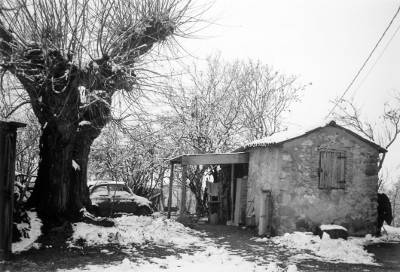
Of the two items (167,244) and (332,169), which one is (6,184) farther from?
(332,169)

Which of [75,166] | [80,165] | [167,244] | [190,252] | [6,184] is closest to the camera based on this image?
[6,184]

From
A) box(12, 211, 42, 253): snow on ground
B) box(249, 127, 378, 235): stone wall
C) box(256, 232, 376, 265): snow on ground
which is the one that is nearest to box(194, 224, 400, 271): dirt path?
box(256, 232, 376, 265): snow on ground

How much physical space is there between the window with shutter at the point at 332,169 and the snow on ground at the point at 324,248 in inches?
63.6

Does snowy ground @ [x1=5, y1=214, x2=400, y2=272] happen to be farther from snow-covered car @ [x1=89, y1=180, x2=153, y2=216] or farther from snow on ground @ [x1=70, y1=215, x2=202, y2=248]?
snow-covered car @ [x1=89, y1=180, x2=153, y2=216]

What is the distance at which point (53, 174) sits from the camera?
Answer: 9.50 metres

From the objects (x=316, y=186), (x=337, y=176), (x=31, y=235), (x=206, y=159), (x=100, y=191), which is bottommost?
(x=31, y=235)

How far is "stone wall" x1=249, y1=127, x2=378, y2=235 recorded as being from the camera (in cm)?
1162

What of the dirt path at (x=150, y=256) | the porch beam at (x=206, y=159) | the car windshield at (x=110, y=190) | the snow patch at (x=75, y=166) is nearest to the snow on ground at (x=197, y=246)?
the dirt path at (x=150, y=256)

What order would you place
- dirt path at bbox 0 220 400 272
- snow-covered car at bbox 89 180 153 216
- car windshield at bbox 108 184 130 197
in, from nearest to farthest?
dirt path at bbox 0 220 400 272, snow-covered car at bbox 89 180 153 216, car windshield at bbox 108 184 130 197

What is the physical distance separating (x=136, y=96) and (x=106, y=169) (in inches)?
590

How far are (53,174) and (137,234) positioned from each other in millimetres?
2547

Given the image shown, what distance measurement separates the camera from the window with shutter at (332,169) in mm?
11914

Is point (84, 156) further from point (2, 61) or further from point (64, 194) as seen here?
point (2, 61)

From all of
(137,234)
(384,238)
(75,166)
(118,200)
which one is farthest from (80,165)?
(384,238)
